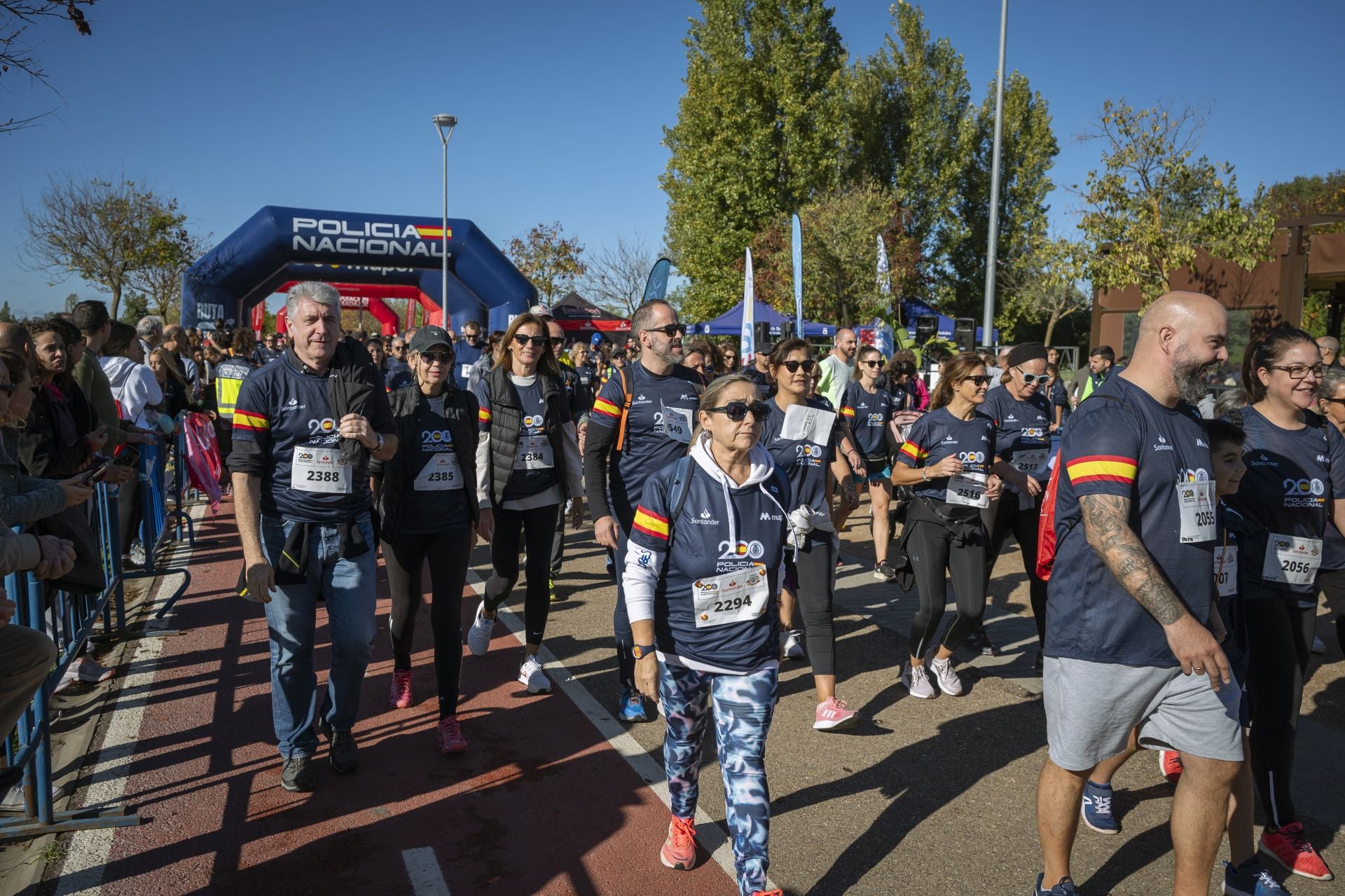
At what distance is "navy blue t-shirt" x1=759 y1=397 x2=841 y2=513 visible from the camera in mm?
5191

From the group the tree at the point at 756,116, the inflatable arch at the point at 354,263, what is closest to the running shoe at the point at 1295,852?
the inflatable arch at the point at 354,263

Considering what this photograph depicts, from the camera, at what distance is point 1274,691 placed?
12.0 ft

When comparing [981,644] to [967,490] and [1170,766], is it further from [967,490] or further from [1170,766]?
[1170,766]

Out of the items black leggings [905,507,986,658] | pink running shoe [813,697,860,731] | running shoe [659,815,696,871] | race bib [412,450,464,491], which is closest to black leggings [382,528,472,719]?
race bib [412,450,464,491]

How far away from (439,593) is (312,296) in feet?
5.21

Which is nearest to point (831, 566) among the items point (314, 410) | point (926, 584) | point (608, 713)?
point (926, 584)

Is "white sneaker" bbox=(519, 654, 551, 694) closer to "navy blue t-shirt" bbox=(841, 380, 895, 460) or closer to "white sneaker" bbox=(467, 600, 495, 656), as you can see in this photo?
"white sneaker" bbox=(467, 600, 495, 656)

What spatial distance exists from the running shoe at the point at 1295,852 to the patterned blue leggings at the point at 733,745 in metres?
2.07

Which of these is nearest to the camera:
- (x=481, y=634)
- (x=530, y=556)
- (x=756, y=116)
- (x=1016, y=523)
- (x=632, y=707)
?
(x=632, y=707)

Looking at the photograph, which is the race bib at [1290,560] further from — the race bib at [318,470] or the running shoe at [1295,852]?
the race bib at [318,470]

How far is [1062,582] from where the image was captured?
3133mm

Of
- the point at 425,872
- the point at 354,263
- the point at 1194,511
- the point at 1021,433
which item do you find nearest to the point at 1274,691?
the point at 1194,511

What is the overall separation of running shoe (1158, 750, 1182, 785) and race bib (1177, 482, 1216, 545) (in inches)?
74.9

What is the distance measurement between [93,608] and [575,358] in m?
14.9
